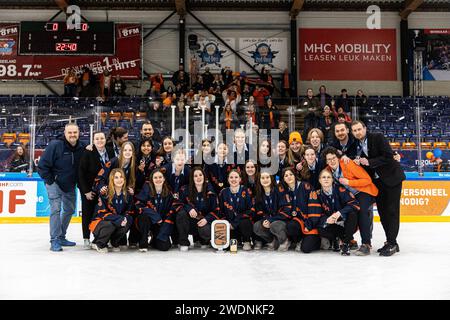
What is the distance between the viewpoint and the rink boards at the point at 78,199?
24.0 feet

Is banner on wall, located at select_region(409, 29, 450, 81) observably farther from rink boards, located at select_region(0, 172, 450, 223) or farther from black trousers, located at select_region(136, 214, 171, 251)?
black trousers, located at select_region(136, 214, 171, 251)

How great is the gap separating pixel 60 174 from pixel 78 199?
2909mm

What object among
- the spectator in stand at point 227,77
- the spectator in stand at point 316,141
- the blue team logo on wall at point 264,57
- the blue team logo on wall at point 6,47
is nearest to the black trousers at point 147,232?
the spectator in stand at point 316,141

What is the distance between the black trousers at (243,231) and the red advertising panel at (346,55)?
1121 centimetres

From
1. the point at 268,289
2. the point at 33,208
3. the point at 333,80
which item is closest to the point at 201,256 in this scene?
the point at 268,289

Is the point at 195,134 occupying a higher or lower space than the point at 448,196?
higher

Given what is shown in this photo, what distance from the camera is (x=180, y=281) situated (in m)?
3.05

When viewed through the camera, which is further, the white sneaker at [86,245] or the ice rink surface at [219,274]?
the white sneaker at [86,245]

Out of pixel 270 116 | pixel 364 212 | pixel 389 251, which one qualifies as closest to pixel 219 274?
pixel 364 212

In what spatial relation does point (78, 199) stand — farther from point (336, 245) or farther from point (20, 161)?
point (336, 245)

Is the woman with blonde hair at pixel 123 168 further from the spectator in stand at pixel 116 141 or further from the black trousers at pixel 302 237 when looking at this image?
the black trousers at pixel 302 237

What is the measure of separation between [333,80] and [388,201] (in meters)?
11.3

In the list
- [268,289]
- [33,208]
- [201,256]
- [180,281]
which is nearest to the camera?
[268,289]

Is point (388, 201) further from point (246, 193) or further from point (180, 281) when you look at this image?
point (180, 281)
